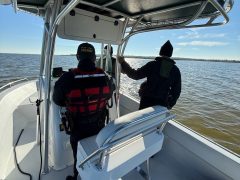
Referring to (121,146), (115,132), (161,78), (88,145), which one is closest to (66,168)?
(88,145)

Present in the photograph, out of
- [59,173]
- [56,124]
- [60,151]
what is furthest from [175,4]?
[59,173]

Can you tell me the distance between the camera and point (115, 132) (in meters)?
1.01

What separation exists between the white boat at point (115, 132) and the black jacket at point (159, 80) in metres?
0.30

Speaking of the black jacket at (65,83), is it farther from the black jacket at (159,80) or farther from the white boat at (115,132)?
the black jacket at (159,80)

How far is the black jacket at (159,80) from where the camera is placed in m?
2.10

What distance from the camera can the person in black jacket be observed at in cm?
210

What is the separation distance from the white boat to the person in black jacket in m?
0.29

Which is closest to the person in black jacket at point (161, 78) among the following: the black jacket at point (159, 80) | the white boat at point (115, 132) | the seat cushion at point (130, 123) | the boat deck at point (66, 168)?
the black jacket at point (159, 80)

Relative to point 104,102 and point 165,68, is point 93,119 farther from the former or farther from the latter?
point 165,68

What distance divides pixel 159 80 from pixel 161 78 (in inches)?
1.3

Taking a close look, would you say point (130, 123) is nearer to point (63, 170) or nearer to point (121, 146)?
point (121, 146)

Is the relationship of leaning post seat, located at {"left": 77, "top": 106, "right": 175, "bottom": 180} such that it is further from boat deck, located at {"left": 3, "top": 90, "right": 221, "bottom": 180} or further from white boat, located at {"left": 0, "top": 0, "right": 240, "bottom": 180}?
boat deck, located at {"left": 3, "top": 90, "right": 221, "bottom": 180}

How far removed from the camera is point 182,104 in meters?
7.84

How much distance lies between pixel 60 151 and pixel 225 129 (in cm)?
522
